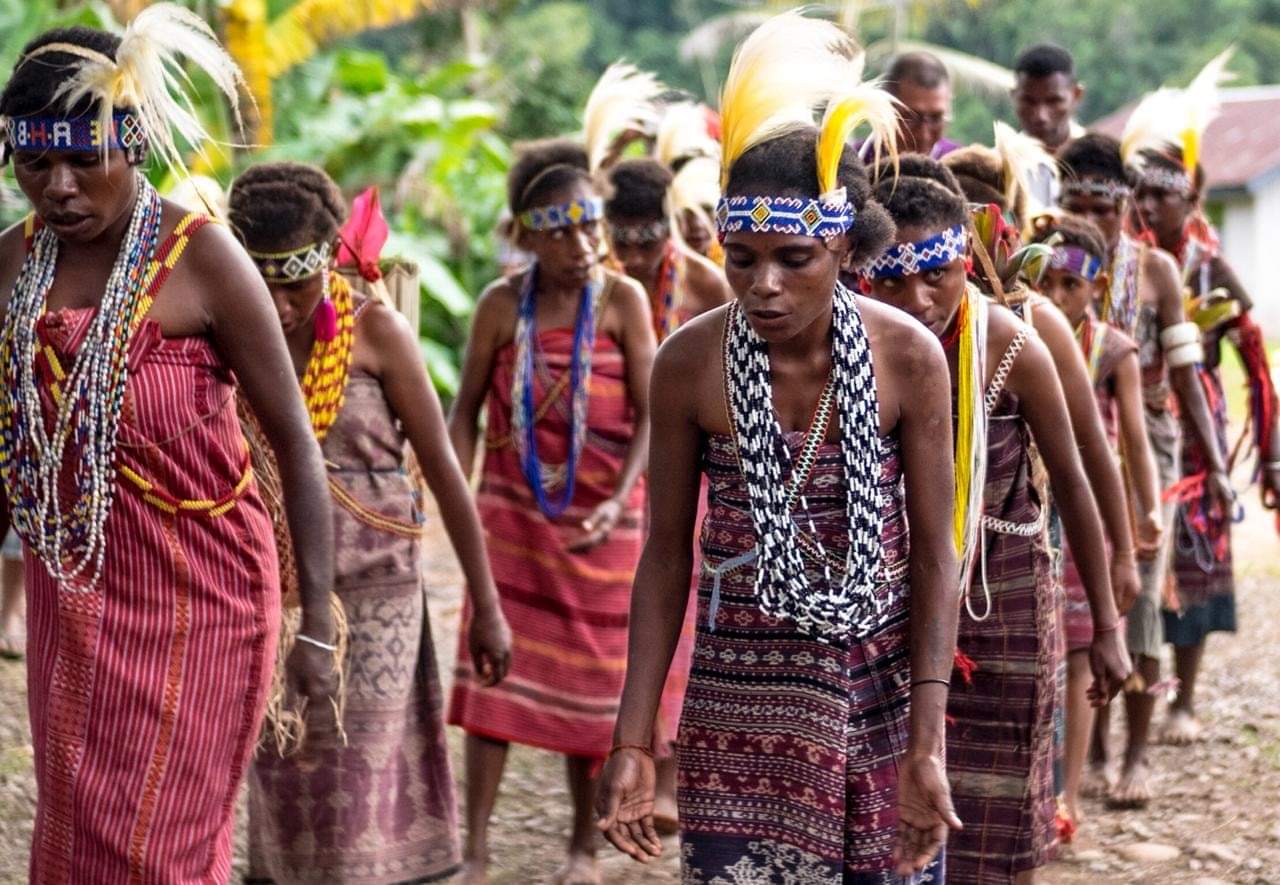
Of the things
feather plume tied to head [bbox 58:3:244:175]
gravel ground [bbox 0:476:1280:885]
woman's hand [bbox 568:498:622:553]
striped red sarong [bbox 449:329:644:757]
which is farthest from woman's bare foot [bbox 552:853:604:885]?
feather plume tied to head [bbox 58:3:244:175]

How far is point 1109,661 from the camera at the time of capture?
14.4ft

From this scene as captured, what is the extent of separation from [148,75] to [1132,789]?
4526mm

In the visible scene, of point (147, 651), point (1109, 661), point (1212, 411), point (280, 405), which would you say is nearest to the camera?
point (147, 651)

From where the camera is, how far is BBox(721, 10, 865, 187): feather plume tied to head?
3391 millimetres

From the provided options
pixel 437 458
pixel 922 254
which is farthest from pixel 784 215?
pixel 437 458

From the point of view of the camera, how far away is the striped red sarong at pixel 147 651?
3.48 meters

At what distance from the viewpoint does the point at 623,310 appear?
6.16 metres

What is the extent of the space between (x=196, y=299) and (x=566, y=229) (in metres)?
2.61

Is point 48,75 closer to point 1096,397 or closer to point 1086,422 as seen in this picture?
point 1086,422

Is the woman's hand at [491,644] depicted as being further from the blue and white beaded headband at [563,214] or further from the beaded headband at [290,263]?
the blue and white beaded headband at [563,214]

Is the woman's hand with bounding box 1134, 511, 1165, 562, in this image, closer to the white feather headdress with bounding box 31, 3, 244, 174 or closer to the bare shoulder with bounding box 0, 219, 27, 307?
the white feather headdress with bounding box 31, 3, 244, 174

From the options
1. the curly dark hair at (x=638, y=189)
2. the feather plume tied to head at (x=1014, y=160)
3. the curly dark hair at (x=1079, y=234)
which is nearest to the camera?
the feather plume tied to head at (x=1014, y=160)

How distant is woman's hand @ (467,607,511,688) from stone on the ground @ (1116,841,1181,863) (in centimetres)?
234

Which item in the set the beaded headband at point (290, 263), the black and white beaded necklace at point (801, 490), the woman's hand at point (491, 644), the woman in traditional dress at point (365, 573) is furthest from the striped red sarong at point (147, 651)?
the woman's hand at point (491, 644)
